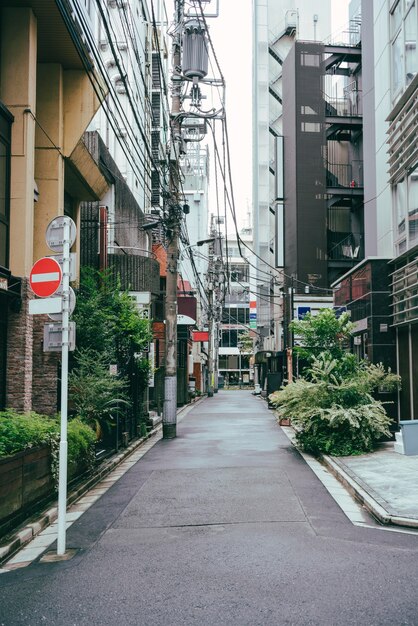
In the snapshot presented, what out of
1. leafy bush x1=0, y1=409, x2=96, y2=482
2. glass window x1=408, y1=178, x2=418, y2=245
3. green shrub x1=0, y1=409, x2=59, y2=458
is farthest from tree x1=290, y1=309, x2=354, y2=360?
green shrub x1=0, y1=409, x2=59, y2=458

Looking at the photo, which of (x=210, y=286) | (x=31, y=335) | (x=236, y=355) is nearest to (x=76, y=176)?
(x=31, y=335)

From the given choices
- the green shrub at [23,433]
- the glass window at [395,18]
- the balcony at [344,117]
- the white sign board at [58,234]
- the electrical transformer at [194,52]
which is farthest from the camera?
the balcony at [344,117]

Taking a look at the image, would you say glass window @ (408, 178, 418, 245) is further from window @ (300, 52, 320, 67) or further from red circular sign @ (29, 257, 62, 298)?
window @ (300, 52, 320, 67)

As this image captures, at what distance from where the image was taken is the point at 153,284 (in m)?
26.5


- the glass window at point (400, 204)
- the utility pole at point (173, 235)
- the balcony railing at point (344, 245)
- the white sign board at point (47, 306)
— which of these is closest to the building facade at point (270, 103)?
the balcony railing at point (344, 245)

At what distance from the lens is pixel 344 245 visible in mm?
39938

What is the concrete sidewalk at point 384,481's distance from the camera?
9133mm

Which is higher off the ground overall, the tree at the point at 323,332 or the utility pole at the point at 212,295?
the utility pole at the point at 212,295

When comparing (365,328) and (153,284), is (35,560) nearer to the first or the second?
(365,328)

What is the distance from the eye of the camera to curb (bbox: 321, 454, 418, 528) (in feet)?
28.7

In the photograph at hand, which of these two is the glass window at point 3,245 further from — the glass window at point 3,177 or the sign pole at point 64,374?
the sign pole at point 64,374

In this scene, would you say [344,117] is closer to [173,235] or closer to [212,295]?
[173,235]

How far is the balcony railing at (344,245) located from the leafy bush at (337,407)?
22719mm

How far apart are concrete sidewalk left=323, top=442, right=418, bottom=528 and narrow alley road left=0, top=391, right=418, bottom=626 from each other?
1.60ft
